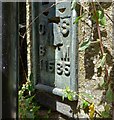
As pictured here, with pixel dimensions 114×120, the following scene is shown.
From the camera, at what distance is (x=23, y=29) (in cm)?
182

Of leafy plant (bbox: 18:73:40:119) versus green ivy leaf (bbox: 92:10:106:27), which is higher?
green ivy leaf (bbox: 92:10:106:27)

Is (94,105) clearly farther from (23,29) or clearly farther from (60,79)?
(23,29)

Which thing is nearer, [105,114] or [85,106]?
[105,114]

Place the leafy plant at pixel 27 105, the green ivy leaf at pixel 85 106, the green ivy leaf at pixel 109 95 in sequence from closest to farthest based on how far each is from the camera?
the green ivy leaf at pixel 109 95 < the green ivy leaf at pixel 85 106 < the leafy plant at pixel 27 105

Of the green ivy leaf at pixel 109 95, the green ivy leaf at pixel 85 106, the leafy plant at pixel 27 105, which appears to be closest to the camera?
the green ivy leaf at pixel 109 95

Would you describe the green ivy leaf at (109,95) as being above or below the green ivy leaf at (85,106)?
above

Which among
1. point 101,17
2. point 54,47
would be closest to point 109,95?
point 101,17

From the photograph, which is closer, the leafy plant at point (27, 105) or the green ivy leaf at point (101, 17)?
the green ivy leaf at point (101, 17)

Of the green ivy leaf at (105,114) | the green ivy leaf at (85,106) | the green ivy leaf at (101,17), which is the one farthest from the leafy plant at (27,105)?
the green ivy leaf at (101,17)

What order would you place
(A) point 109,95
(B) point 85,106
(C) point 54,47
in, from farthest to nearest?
1. (C) point 54,47
2. (B) point 85,106
3. (A) point 109,95

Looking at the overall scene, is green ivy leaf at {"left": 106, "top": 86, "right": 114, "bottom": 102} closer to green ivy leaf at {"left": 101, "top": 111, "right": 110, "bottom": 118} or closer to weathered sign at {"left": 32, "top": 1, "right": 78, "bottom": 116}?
green ivy leaf at {"left": 101, "top": 111, "right": 110, "bottom": 118}

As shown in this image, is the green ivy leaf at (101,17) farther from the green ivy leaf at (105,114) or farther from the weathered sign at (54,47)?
the green ivy leaf at (105,114)

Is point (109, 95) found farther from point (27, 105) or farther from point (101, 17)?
point (27, 105)

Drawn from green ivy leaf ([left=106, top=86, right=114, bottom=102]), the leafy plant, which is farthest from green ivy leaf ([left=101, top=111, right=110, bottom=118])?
the leafy plant
